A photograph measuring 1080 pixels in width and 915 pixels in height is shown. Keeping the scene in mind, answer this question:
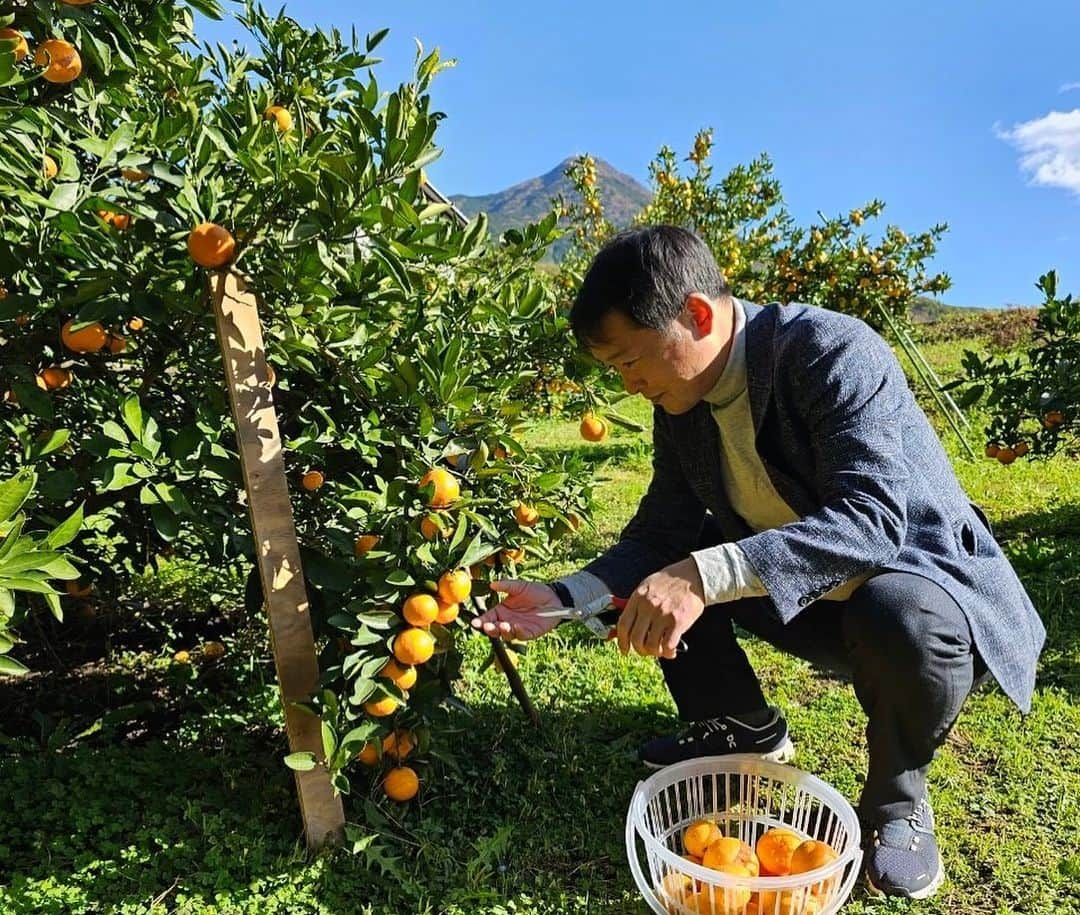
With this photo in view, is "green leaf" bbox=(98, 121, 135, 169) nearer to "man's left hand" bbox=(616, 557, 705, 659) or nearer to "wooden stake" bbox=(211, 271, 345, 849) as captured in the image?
"wooden stake" bbox=(211, 271, 345, 849)

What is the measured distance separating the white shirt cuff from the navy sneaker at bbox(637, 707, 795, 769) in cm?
71

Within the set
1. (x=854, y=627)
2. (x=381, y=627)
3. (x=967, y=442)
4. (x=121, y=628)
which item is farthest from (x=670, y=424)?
(x=967, y=442)

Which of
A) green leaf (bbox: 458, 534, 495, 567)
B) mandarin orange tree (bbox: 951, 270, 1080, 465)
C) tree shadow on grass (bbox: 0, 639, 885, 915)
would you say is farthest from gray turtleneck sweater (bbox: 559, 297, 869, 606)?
mandarin orange tree (bbox: 951, 270, 1080, 465)

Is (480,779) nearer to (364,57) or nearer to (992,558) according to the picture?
(992,558)

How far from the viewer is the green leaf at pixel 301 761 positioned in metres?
1.70

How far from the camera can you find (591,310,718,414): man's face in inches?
65.9

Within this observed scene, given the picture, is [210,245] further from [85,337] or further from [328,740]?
[328,740]

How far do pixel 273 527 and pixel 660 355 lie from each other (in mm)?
794

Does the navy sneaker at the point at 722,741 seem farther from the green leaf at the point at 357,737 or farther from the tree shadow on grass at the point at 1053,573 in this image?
the tree shadow on grass at the point at 1053,573

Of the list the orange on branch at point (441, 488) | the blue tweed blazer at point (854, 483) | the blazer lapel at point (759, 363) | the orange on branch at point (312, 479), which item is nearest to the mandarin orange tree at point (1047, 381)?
the blue tweed blazer at point (854, 483)

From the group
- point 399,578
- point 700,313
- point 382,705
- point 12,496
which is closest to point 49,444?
point 12,496

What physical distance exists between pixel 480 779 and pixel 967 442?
4.70 meters

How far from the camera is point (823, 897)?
155 centimetres

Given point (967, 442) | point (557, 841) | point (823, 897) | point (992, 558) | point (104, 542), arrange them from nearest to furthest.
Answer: point (823, 897), point (992, 558), point (557, 841), point (104, 542), point (967, 442)
